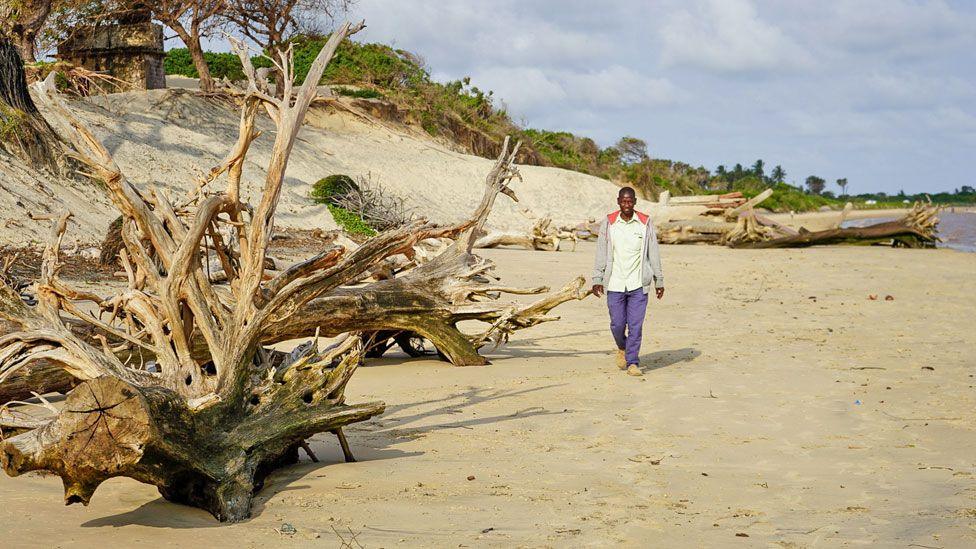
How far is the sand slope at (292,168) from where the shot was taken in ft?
53.9

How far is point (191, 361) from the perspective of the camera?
191 inches

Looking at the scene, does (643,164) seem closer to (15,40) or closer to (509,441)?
(15,40)

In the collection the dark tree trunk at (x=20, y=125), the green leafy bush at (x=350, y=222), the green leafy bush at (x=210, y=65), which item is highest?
the green leafy bush at (x=210, y=65)

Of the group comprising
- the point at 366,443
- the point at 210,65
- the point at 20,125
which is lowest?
the point at 366,443

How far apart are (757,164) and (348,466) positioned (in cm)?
11143

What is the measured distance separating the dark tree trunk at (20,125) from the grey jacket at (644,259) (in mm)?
11535

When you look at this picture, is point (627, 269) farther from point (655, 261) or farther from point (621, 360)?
point (621, 360)

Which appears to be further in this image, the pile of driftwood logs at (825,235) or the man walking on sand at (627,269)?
the pile of driftwood logs at (825,235)

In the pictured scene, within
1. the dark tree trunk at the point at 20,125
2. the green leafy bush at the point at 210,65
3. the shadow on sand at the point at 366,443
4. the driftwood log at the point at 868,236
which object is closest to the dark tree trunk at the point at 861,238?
the driftwood log at the point at 868,236

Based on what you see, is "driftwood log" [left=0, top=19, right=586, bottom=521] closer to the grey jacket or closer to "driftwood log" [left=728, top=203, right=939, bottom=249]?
the grey jacket

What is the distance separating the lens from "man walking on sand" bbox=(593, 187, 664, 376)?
28.8 feet

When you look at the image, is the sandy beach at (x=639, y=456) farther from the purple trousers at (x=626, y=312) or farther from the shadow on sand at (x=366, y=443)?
the purple trousers at (x=626, y=312)

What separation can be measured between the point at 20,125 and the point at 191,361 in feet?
46.6

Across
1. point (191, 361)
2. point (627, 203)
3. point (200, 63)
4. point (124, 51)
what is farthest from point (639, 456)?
point (124, 51)
